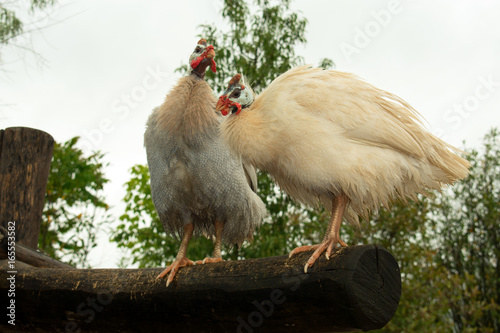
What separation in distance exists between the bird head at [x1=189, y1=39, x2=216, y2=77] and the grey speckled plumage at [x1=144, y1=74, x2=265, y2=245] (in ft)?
0.33

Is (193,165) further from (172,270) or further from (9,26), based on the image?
(9,26)

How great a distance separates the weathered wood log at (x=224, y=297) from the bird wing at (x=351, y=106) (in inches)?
26.4

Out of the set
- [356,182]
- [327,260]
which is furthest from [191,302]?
[356,182]

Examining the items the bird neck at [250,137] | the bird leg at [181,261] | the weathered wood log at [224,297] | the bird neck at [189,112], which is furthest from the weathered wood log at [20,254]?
the bird neck at [250,137]

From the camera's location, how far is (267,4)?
7.64m

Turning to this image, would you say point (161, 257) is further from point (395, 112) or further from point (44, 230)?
point (395, 112)

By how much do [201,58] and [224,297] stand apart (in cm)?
183

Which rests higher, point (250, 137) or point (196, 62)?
point (196, 62)

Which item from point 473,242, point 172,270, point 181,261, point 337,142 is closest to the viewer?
point 337,142

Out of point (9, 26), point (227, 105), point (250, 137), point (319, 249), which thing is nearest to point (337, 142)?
point (250, 137)

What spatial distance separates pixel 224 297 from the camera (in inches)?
92.0

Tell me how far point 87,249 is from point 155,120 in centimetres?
427

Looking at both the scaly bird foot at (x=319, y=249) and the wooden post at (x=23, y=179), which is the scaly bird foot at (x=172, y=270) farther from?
the wooden post at (x=23, y=179)

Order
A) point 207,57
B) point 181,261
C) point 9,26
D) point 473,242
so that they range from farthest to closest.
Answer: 1. point 473,242
2. point 9,26
3. point 207,57
4. point 181,261
